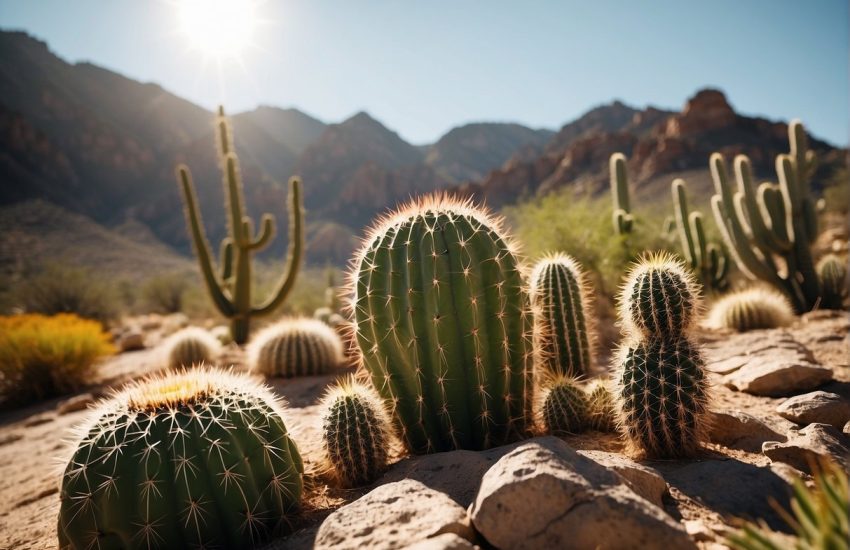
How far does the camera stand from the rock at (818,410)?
3.31 meters

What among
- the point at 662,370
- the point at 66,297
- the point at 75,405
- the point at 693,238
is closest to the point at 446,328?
the point at 662,370

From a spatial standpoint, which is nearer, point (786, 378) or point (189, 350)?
point (786, 378)

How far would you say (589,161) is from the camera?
5150 cm

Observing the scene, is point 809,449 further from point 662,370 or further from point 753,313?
point 753,313

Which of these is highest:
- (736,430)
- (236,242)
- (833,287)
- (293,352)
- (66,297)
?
(236,242)

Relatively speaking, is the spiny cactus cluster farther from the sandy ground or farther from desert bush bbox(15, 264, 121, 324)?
desert bush bbox(15, 264, 121, 324)

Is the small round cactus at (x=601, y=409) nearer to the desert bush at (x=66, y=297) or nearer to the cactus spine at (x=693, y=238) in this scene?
the cactus spine at (x=693, y=238)

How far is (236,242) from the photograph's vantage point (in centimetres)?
1013

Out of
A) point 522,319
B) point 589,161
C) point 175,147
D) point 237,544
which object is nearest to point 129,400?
point 237,544

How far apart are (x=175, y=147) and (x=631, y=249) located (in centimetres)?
6125

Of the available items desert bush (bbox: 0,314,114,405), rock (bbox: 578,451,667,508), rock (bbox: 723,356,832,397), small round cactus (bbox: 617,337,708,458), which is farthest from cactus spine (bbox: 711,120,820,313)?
desert bush (bbox: 0,314,114,405)

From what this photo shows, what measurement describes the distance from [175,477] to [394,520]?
3.77 ft

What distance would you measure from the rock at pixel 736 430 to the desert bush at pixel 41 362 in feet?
32.7

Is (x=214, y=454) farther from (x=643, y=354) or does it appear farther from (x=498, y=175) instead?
(x=498, y=175)
